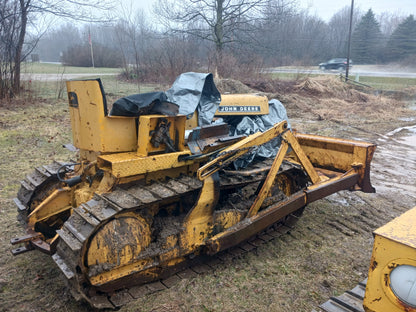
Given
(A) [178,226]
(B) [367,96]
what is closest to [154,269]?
(A) [178,226]

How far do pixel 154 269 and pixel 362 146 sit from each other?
328cm

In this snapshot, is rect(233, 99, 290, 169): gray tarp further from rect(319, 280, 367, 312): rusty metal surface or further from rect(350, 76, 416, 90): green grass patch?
rect(350, 76, 416, 90): green grass patch

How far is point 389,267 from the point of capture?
1.93 metres

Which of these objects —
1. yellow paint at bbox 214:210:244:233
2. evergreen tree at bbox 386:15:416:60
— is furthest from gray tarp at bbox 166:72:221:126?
evergreen tree at bbox 386:15:416:60

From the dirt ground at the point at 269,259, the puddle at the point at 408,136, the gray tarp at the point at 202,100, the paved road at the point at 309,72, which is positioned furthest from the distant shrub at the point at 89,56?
the gray tarp at the point at 202,100

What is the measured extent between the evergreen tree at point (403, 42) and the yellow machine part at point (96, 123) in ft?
152

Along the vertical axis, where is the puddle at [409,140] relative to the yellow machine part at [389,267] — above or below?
below

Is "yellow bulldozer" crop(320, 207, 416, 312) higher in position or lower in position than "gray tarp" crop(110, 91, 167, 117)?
lower

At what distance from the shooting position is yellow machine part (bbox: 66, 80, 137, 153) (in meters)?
3.27

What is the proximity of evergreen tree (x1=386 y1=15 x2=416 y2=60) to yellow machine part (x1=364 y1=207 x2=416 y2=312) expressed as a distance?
46.8 meters

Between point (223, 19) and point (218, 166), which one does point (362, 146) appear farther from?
point (223, 19)

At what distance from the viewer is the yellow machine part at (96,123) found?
327 cm

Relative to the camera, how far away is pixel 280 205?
13.5ft

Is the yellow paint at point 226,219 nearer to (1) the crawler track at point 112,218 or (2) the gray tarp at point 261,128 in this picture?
(1) the crawler track at point 112,218
